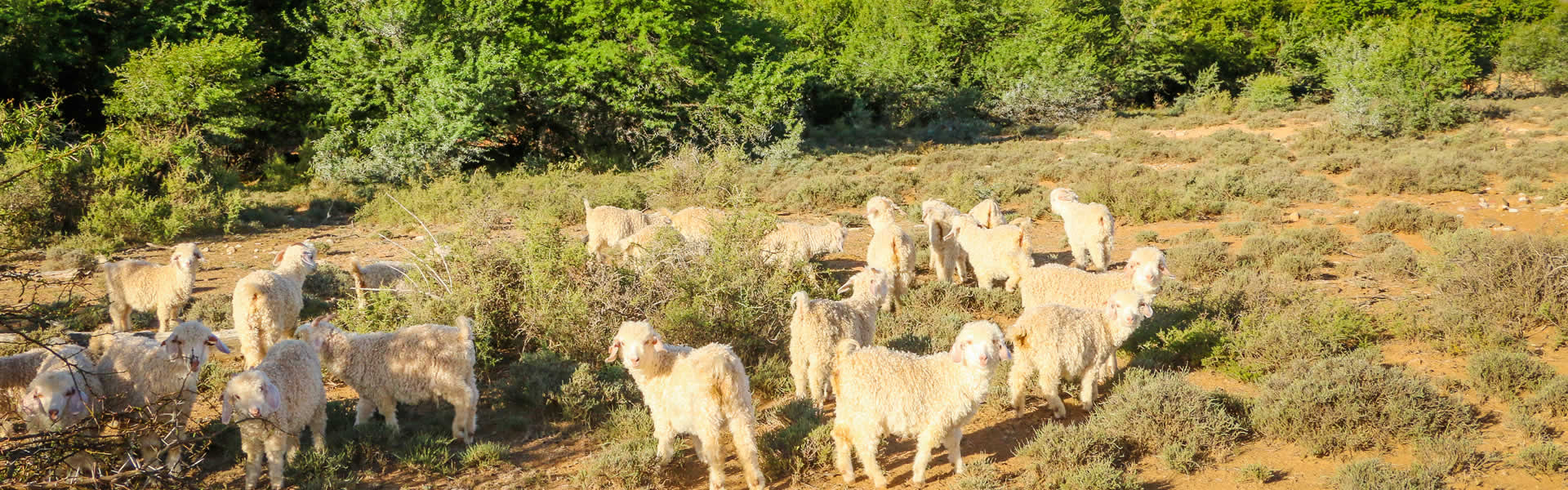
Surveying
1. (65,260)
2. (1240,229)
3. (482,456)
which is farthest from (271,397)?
(1240,229)

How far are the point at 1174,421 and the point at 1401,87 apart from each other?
23.2m

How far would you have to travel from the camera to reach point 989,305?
10625mm

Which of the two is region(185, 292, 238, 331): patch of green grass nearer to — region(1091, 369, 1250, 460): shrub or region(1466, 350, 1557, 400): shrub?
region(1091, 369, 1250, 460): shrub

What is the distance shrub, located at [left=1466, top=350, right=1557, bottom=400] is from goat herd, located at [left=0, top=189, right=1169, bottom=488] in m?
2.48

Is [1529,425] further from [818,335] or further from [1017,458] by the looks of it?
[818,335]

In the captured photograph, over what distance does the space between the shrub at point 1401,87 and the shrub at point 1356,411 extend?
2062cm

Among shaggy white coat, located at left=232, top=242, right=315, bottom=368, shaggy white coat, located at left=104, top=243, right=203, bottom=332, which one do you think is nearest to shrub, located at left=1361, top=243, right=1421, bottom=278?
shaggy white coat, located at left=232, top=242, right=315, bottom=368

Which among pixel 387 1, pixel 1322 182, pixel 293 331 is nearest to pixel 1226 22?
pixel 1322 182

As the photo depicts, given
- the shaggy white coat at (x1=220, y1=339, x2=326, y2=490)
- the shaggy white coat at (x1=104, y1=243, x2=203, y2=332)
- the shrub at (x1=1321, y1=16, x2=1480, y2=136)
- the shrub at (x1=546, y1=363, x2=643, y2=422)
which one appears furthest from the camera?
the shrub at (x1=1321, y1=16, x2=1480, y2=136)

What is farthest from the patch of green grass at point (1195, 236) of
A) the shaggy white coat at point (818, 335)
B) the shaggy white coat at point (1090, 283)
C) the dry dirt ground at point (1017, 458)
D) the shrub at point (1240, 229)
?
the shaggy white coat at point (818, 335)

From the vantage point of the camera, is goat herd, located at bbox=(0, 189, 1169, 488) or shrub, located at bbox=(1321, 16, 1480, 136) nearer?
goat herd, located at bbox=(0, 189, 1169, 488)

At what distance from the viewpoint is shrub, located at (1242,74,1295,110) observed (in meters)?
34.1

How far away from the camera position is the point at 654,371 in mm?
6453

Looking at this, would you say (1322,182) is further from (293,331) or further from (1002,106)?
(293,331)
